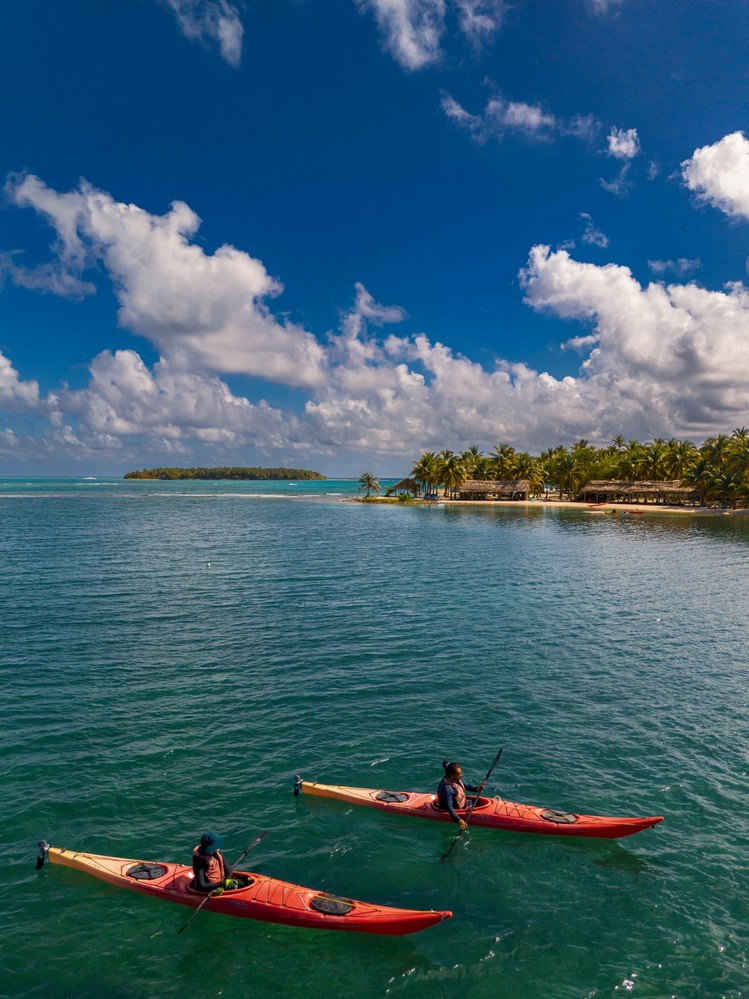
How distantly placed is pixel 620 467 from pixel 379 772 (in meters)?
153

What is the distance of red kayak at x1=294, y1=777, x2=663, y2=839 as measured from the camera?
15328 millimetres

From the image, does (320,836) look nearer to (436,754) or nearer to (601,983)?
(436,754)

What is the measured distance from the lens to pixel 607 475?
160750 mm

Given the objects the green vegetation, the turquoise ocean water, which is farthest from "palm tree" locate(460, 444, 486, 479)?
the turquoise ocean water

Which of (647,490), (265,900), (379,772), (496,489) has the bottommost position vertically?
(379,772)

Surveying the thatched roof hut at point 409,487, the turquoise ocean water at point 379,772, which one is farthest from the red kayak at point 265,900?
the thatched roof hut at point 409,487

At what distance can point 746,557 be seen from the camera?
62594 mm

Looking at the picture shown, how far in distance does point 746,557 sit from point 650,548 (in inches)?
408

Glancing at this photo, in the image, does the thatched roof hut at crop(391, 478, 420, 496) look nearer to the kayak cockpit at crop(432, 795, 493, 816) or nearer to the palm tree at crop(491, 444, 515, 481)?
the palm tree at crop(491, 444, 515, 481)

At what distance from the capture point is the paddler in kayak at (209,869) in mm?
12953

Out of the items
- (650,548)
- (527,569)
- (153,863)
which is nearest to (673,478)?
(650,548)

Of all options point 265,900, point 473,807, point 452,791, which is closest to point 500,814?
point 473,807

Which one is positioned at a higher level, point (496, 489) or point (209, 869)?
point (496, 489)

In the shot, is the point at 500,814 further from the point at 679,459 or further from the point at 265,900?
the point at 679,459
